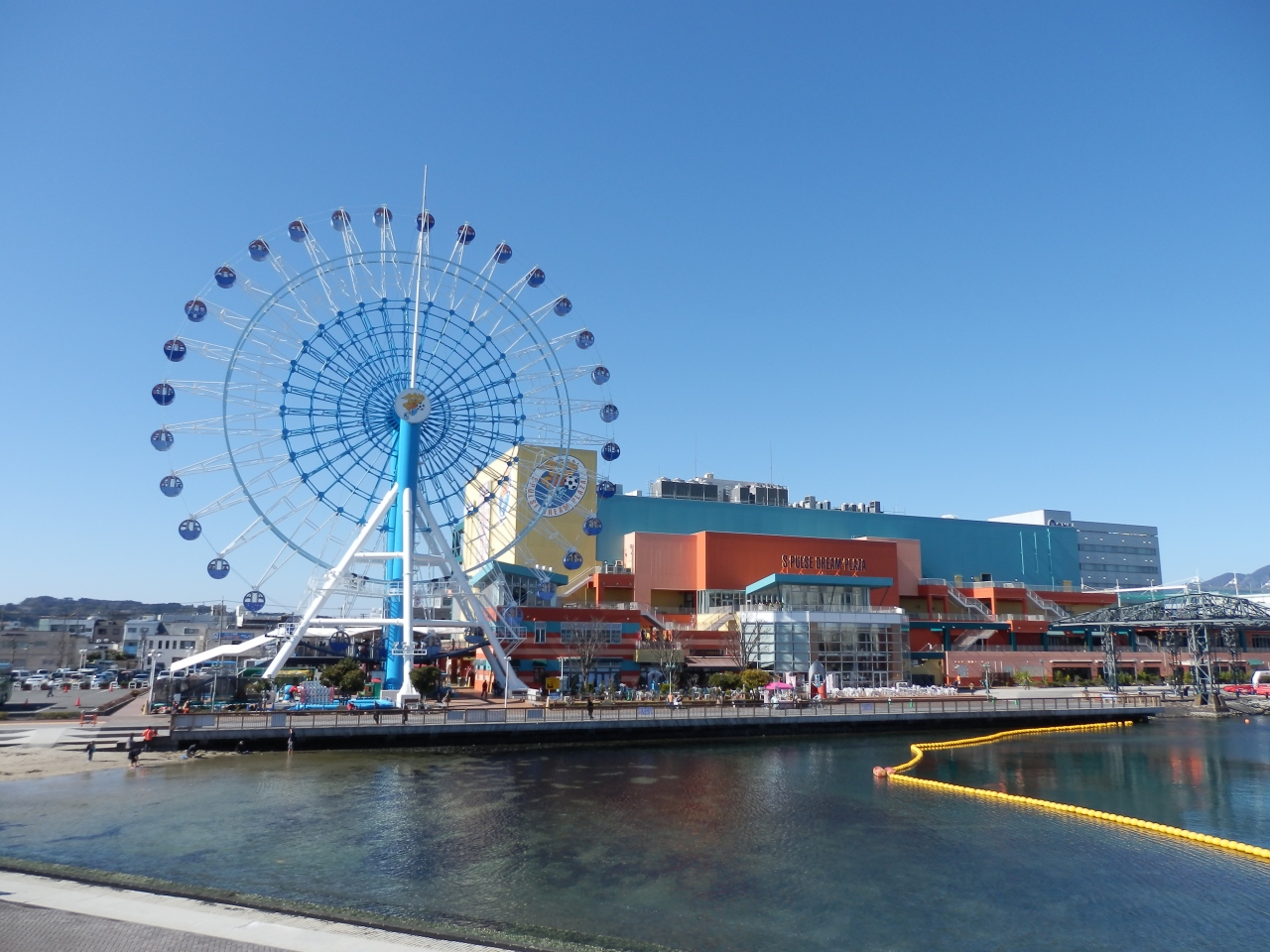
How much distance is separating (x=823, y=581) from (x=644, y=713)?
3370 centimetres

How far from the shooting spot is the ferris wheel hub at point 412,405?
2515 inches

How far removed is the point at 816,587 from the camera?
8600cm

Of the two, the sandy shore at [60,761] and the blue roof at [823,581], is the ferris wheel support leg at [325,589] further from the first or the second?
the blue roof at [823,581]

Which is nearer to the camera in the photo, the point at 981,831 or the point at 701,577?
the point at 981,831

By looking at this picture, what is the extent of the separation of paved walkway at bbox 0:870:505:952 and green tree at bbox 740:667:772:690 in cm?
5117

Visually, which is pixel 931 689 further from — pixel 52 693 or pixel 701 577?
pixel 52 693

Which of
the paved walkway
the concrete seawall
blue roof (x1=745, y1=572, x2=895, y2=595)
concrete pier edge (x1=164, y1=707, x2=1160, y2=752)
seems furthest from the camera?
blue roof (x1=745, y1=572, x2=895, y2=595)

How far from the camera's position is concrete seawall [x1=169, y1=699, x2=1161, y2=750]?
48.5 m

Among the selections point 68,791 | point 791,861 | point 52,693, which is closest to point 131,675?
point 52,693

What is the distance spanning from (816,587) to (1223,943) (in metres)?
63.9

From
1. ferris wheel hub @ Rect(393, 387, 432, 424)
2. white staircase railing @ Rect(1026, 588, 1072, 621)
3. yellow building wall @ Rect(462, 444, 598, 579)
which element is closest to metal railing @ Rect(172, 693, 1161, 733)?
ferris wheel hub @ Rect(393, 387, 432, 424)

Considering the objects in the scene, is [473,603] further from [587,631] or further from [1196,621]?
[1196,621]

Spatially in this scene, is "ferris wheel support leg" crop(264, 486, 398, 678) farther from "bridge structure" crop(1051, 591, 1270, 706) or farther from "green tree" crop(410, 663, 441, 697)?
"bridge structure" crop(1051, 591, 1270, 706)

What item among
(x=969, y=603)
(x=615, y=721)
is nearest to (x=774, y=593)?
(x=969, y=603)
